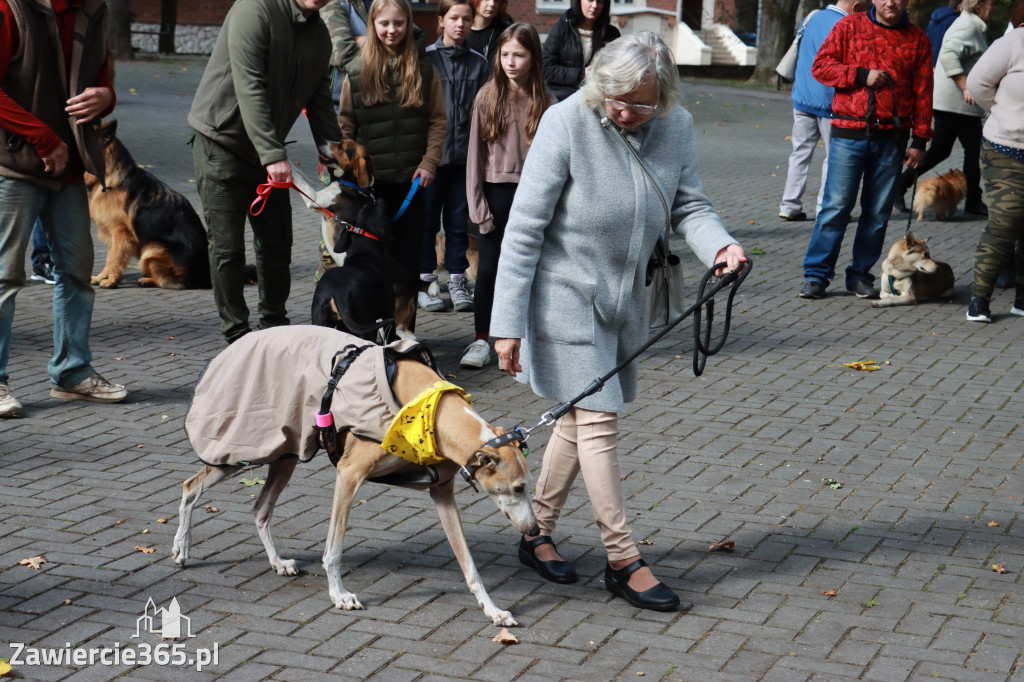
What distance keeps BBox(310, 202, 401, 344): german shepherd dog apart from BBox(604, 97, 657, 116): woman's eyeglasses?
98.0 inches

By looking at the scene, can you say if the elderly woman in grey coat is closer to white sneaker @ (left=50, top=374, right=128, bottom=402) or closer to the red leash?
the red leash

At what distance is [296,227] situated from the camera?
11891 mm

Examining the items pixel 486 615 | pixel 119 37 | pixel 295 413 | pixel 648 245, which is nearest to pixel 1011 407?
pixel 648 245

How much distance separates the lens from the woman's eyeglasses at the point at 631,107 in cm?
394

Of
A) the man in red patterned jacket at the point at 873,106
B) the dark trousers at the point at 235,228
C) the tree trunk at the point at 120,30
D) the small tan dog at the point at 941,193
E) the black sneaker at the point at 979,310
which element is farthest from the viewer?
the tree trunk at the point at 120,30

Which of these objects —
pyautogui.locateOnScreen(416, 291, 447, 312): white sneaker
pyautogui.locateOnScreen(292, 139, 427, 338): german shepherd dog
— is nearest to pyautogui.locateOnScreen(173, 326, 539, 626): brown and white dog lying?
pyautogui.locateOnScreen(292, 139, 427, 338): german shepherd dog

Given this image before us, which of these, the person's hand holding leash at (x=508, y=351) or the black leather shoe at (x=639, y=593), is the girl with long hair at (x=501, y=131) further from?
the black leather shoe at (x=639, y=593)

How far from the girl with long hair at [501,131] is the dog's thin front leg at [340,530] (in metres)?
3.05

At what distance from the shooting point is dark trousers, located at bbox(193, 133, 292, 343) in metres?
6.83

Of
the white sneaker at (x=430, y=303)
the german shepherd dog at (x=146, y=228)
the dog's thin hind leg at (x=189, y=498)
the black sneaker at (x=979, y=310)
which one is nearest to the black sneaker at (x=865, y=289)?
the black sneaker at (x=979, y=310)

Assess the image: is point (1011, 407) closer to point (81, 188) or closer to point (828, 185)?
point (828, 185)

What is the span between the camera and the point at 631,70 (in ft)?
12.6

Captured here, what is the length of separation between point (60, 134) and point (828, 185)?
566 centimetres

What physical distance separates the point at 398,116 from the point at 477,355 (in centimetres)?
160
